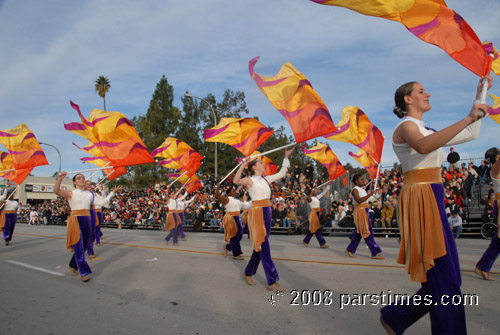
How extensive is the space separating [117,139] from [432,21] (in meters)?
9.33

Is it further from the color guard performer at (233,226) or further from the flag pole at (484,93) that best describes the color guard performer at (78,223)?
the flag pole at (484,93)

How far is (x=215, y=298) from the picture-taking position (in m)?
5.45

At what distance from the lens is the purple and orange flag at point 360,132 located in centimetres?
1240

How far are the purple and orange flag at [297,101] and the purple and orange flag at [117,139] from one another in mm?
4212

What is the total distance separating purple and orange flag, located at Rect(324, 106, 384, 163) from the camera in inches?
488

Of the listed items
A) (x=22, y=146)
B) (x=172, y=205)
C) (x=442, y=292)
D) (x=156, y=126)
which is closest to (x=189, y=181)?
(x=172, y=205)

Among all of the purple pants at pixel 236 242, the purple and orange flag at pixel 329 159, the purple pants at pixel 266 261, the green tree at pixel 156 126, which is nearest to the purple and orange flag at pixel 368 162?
the purple and orange flag at pixel 329 159

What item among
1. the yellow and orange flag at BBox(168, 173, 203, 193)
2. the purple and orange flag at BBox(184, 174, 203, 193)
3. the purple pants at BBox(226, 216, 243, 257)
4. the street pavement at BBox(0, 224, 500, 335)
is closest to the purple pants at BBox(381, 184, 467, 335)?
the street pavement at BBox(0, 224, 500, 335)

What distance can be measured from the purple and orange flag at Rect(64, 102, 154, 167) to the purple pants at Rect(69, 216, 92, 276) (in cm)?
328

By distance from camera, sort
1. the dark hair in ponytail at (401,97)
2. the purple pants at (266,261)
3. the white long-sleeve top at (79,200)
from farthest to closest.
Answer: the white long-sleeve top at (79,200) → the purple pants at (266,261) → the dark hair in ponytail at (401,97)

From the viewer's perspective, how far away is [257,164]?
662cm

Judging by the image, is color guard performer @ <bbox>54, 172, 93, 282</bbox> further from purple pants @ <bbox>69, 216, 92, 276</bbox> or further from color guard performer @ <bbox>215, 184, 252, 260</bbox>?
color guard performer @ <bbox>215, 184, 252, 260</bbox>

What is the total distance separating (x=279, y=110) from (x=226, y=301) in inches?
193

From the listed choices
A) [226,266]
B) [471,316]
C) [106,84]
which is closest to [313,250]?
[226,266]
